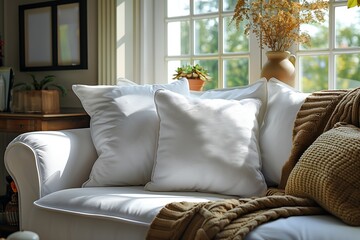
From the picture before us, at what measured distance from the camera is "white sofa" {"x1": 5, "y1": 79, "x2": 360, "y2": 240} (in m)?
2.05

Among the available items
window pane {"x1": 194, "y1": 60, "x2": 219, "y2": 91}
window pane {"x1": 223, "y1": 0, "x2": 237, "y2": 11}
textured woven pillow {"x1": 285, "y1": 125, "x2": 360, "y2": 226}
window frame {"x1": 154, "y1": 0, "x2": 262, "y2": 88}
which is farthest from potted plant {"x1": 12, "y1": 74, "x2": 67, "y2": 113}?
textured woven pillow {"x1": 285, "y1": 125, "x2": 360, "y2": 226}

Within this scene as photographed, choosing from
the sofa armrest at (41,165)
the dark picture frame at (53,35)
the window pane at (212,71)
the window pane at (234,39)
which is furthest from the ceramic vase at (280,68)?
the dark picture frame at (53,35)

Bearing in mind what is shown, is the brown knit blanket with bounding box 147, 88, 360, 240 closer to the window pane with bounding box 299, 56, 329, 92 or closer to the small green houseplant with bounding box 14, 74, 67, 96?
the window pane with bounding box 299, 56, 329, 92

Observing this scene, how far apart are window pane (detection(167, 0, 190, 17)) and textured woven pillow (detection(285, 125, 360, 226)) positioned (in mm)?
1737

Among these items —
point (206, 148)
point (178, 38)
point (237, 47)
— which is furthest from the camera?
point (178, 38)

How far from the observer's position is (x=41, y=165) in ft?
7.72

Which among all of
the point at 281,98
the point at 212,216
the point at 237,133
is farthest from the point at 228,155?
the point at 212,216

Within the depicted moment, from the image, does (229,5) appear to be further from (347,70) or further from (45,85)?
(45,85)

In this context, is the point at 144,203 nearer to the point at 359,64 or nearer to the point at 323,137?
the point at 323,137

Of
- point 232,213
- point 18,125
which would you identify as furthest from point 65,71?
point 232,213

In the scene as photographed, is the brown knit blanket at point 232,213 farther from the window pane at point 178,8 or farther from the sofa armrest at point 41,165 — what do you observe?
the window pane at point 178,8

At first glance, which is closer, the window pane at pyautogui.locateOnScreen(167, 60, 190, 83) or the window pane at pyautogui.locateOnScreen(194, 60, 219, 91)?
the window pane at pyautogui.locateOnScreen(194, 60, 219, 91)

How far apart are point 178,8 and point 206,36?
10.7 inches

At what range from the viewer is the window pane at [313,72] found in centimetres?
298
